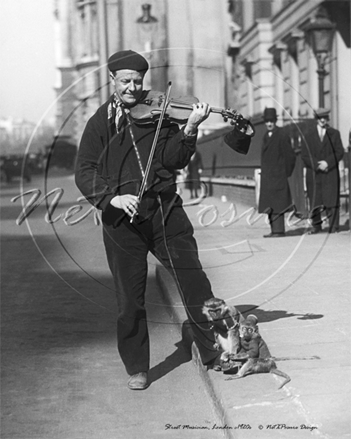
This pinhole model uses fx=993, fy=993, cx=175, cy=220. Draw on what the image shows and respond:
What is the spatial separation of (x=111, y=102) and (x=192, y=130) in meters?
0.58

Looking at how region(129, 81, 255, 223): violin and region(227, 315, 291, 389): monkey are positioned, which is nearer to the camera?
region(129, 81, 255, 223): violin

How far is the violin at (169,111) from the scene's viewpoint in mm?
5098

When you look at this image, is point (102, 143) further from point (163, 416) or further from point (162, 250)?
point (163, 416)

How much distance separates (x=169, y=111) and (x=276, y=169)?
10.2 metres

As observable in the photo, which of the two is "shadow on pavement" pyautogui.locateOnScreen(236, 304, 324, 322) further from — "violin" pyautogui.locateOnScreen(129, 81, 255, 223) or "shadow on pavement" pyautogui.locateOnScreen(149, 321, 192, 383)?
"violin" pyautogui.locateOnScreen(129, 81, 255, 223)

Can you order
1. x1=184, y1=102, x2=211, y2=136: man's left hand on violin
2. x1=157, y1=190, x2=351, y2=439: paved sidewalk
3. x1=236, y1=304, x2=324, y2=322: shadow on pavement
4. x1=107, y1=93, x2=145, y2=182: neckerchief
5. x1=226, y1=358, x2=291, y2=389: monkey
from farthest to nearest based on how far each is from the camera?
1. x1=236, y1=304, x2=324, y2=322: shadow on pavement
2. x1=226, y1=358, x2=291, y2=389: monkey
3. x1=107, y1=93, x2=145, y2=182: neckerchief
4. x1=184, y1=102, x2=211, y2=136: man's left hand on violin
5. x1=157, y1=190, x2=351, y2=439: paved sidewalk

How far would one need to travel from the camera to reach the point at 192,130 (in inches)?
203

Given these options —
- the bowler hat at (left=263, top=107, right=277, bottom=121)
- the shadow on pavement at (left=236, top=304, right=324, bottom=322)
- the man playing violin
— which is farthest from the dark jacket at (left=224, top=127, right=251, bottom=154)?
the bowler hat at (left=263, top=107, right=277, bottom=121)

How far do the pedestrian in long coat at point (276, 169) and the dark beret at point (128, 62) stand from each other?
955 centimetres

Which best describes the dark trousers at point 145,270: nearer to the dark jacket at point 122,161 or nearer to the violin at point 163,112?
the dark jacket at point 122,161

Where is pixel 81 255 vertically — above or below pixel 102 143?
below

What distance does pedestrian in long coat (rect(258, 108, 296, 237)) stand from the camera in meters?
14.9

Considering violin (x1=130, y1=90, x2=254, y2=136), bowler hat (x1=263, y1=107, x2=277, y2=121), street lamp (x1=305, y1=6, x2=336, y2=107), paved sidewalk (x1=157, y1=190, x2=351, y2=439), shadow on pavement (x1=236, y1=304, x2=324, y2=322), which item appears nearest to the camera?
paved sidewalk (x1=157, y1=190, x2=351, y2=439)

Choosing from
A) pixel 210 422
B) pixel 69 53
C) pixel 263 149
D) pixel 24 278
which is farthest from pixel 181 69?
pixel 69 53
